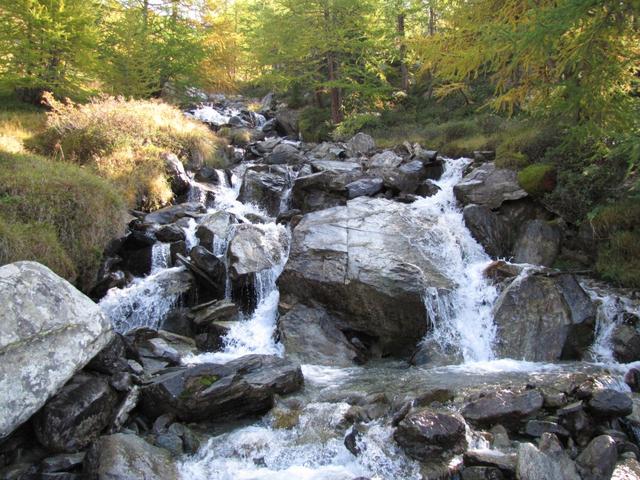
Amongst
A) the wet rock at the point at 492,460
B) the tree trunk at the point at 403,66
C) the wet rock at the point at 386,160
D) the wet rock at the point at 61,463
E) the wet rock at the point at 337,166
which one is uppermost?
the tree trunk at the point at 403,66

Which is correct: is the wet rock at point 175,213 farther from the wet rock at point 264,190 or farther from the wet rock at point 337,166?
the wet rock at point 337,166

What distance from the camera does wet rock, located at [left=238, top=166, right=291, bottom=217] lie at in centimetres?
1528

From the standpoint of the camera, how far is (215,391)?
679 cm

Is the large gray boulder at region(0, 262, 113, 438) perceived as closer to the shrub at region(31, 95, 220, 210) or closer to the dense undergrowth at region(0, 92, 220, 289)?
the dense undergrowth at region(0, 92, 220, 289)

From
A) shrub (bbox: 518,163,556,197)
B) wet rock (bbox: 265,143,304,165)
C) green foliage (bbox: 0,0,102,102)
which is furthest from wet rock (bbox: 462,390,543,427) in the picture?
green foliage (bbox: 0,0,102,102)

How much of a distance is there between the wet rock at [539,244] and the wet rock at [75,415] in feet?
30.9

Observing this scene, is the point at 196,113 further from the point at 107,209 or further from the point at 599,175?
the point at 599,175

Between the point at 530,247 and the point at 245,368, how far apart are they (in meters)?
7.58

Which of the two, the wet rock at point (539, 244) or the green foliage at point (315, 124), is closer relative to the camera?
the wet rock at point (539, 244)

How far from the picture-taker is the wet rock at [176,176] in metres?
14.5

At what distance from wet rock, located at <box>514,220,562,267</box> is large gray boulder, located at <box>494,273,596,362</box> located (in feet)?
5.94

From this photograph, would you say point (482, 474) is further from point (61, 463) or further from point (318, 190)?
point (318, 190)

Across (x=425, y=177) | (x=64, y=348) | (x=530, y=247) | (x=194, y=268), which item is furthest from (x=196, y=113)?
(x=64, y=348)

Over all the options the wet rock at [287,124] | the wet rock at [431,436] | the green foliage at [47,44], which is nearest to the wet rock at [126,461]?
the wet rock at [431,436]
